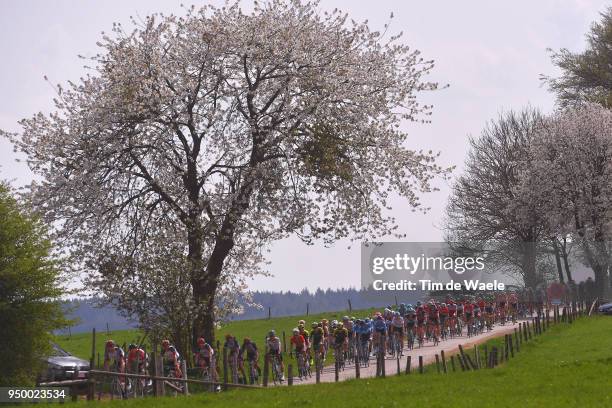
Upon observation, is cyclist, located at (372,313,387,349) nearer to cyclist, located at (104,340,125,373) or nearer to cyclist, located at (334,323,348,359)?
cyclist, located at (334,323,348,359)

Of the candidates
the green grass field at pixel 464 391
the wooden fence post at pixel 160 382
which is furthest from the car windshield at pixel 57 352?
the green grass field at pixel 464 391

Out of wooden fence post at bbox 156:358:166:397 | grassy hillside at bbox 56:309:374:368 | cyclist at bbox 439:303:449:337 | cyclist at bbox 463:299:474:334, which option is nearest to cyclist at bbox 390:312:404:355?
cyclist at bbox 439:303:449:337

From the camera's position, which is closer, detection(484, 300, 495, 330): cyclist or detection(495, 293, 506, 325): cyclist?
detection(484, 300, 495, 330): cyclist

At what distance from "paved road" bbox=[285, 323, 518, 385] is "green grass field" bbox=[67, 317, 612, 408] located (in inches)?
83.0

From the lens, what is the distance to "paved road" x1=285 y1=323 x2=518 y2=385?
34094mm

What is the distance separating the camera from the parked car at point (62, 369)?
31141 mm

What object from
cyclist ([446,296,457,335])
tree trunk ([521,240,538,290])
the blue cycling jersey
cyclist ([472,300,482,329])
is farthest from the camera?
tree trunk ([521,240,538,290])

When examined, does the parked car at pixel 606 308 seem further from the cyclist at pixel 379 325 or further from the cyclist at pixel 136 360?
the cyclist at pixel 136 360

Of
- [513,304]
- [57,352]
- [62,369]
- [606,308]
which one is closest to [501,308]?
[513,304]

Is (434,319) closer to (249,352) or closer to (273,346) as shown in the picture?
(273,346)

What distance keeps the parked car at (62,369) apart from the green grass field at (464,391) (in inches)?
243

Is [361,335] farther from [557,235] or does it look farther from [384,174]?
[557,235]

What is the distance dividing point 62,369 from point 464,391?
12.6m

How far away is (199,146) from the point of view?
36.5 m
